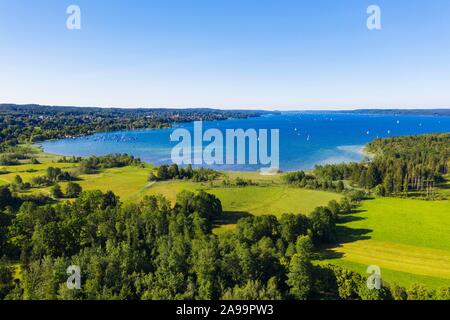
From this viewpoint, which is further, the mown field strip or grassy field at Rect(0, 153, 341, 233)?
grassy field at Rect(0, 153, 341, 233)

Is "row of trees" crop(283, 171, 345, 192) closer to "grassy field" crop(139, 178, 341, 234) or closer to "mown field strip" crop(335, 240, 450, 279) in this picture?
"grassy field" crop(139, 178, 341, 234)

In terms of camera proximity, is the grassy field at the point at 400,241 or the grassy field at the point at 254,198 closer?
the grassy field at the point at 400,241

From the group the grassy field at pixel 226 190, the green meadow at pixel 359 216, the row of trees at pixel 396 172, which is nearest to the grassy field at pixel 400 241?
Answer: the green meadow at pixel 359 216

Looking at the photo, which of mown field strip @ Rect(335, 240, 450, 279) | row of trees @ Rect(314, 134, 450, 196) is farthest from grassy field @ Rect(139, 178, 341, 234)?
row of trees @ Rect(314, 134, 450, 196)

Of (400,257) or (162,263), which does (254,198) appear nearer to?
(400,257)

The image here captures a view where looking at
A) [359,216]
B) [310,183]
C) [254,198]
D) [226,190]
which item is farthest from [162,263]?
[310,183]

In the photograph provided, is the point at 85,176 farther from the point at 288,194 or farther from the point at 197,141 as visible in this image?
the point at 197,141

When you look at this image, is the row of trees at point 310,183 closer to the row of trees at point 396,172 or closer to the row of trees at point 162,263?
the row of trees at point 396,172

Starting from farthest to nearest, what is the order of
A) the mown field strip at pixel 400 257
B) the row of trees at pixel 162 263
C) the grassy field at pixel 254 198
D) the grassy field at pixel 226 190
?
the grassy field at pixel 226 190
the grassy field at pixel 254 198
the mown field strip at pixel 400 257
the row of trees at pixel 162 263
